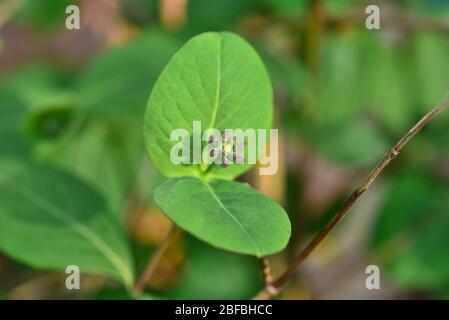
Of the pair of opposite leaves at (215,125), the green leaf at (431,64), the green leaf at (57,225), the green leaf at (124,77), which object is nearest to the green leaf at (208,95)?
the pair of opposite leaves at (215,125)

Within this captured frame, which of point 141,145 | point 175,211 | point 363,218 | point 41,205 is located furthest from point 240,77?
point 363,218

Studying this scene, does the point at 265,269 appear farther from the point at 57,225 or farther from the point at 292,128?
the point at 292,128

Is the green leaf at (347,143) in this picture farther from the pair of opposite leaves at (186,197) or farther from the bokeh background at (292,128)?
the pair of opposite leaves at (186,197)

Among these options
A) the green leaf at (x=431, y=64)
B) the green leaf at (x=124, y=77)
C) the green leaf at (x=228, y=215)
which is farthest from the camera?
the green leaf at (x=431, y=64)

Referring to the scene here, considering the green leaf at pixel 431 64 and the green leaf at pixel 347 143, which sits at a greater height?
the green leaf at pixel 431 64

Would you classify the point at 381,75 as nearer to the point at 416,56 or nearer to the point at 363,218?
the point at 416,56
